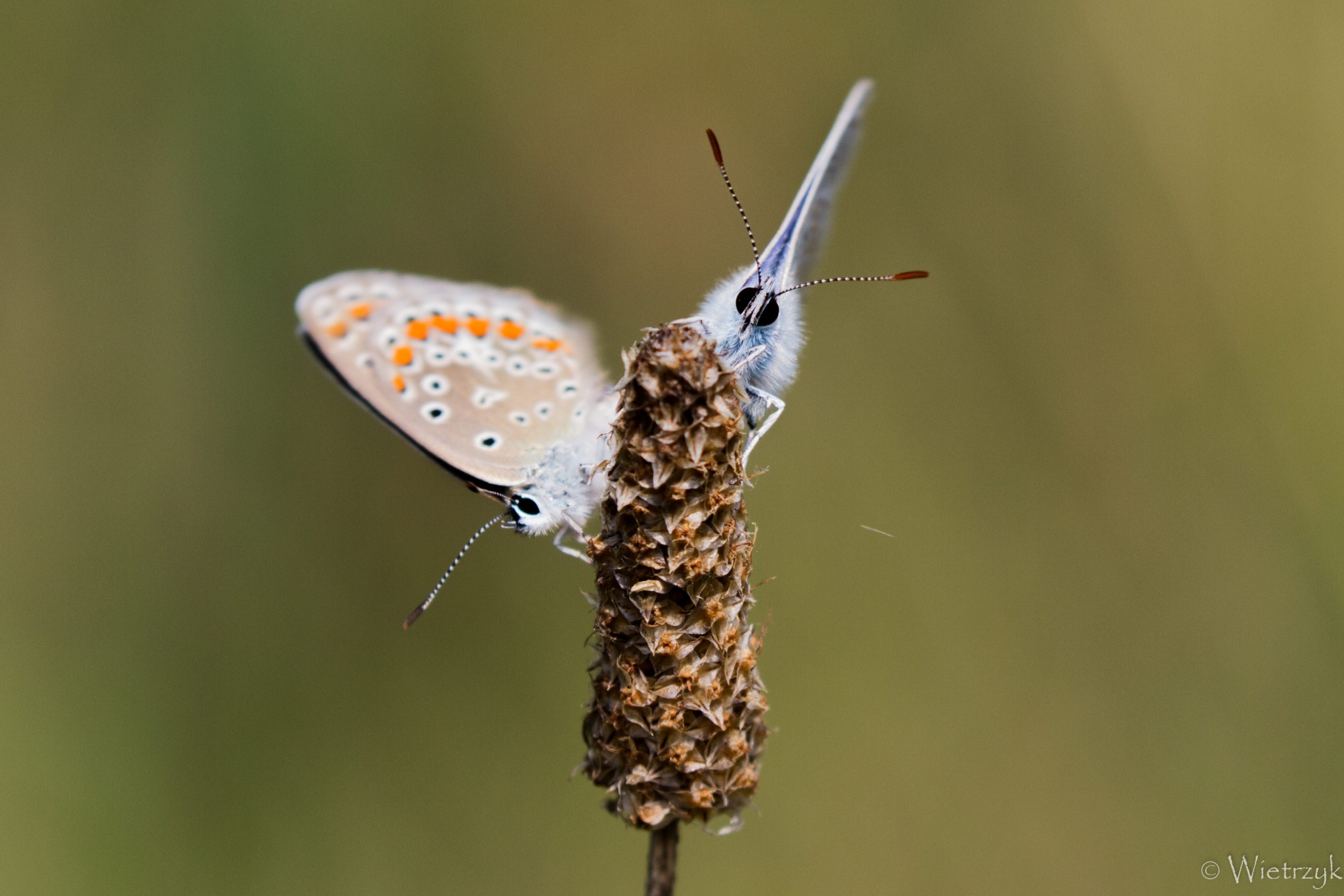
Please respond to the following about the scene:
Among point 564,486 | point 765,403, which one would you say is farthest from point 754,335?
point 564,486

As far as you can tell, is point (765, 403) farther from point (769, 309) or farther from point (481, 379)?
point (481, 379)

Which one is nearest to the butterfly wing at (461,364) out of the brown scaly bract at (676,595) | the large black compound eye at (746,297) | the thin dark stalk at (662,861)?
the large black compound eye at (746,297)

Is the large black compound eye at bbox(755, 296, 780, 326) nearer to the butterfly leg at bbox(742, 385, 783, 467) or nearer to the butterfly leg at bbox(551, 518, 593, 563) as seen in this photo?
the butterfly leg at bbox(742, 385, 783, 467)

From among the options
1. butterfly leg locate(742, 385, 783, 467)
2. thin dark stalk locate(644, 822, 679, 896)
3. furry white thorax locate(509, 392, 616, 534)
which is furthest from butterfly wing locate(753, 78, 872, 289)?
thin dark stalk locate(644, 822, 679, 896)

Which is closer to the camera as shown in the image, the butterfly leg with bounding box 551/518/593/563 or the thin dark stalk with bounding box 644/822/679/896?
the thin dark stalk with bounding box 644/822/679/896

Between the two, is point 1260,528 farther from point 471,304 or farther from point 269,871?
point 269,871

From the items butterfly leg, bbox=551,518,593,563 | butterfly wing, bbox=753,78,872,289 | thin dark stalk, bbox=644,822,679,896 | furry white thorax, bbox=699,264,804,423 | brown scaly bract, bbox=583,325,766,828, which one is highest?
butterfly wing, bbox=753,78,872,289

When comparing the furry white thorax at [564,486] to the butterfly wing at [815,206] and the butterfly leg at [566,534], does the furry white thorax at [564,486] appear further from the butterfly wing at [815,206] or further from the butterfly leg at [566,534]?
the butterfly wing at [815,206]
